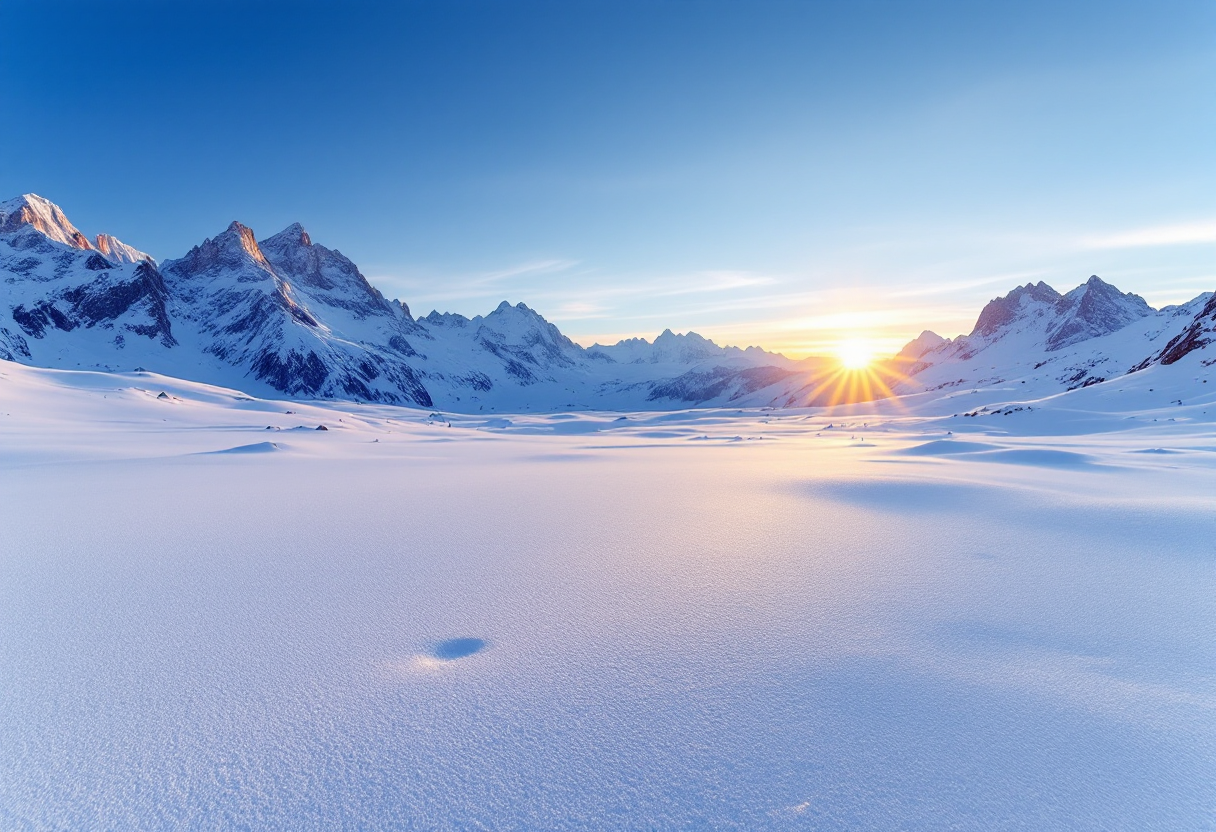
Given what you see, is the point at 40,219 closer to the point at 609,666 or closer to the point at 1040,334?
the point at 609,666

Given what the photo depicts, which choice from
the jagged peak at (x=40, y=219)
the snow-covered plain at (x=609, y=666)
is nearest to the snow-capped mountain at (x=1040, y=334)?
the snow-covered plain at (x=609, y=666)

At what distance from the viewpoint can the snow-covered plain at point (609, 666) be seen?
2.32 m

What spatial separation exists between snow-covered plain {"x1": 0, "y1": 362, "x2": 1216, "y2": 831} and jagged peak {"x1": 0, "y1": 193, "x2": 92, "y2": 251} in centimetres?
24001

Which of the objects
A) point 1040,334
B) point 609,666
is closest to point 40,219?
point 609,666

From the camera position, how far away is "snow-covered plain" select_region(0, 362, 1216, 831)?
2.32 meters

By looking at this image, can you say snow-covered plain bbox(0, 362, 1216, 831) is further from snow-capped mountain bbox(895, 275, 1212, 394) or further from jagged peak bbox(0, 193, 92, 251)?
jagged peak bbox(0, 193, 92, 251)

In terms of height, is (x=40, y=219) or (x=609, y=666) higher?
(x=40, y=219)

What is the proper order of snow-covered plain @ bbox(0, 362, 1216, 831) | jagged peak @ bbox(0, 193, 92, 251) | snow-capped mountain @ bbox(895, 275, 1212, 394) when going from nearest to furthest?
snow-covered plain @ bbox(0, 362, 1216, 831) → snow-capped mountain @ bbox(895, 275, 1212, 394) → jagged peak @ bbox(0, 193, 92, 251)

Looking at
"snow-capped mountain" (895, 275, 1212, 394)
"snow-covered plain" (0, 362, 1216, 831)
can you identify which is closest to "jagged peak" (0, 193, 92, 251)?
"snow-covered plain" (0, 362, 1216, 831)

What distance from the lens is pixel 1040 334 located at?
168 m

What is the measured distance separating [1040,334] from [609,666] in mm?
216010

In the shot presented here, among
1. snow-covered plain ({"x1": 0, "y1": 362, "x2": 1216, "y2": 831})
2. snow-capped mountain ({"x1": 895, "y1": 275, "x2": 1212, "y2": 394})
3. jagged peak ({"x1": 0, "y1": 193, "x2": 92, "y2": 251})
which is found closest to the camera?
snow-covered plain ({"x1": 0, "y1": 362, "x2": 1216, "y2": 831})

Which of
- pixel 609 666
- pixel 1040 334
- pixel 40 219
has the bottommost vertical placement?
pixel 609 666

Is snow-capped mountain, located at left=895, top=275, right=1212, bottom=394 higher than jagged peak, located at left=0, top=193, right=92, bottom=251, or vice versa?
jagged peak, located at left=0, top=193, right=92, bottom=251
